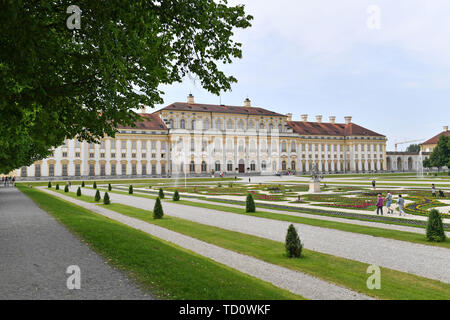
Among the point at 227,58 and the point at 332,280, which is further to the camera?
the point at 227,58

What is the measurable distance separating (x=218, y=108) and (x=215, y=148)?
9.27 m

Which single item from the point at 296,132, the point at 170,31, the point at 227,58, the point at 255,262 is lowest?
the point at 255,262

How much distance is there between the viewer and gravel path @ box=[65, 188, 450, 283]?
7.89 m

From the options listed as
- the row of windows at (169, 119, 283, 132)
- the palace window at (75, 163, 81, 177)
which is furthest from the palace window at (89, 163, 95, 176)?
the row of windows at (169, 119, 283, 132)

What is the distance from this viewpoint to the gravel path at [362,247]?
7.89m

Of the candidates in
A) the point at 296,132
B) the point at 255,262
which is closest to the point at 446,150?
the point at 296,132

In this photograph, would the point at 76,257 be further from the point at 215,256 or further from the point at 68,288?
the point at 215,256

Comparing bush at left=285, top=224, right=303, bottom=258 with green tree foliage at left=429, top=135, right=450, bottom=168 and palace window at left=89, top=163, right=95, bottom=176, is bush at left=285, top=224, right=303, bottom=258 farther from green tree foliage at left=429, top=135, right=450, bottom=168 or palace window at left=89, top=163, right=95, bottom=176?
green tree foliage at left=429, top=135, right=450, bottom=168

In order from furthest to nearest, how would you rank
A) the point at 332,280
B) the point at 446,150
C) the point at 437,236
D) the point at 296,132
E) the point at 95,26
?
the point at 296,132 < the point at 446,150 < the point at 437,236 < the point at 332,280 < the point at 95,26

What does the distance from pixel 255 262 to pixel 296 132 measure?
7737cm

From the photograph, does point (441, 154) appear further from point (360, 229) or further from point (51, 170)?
point (51, 170)

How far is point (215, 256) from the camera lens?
8.91 meters

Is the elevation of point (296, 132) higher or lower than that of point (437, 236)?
higher

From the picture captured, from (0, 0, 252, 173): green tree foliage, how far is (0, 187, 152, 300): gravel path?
280 centimetres
